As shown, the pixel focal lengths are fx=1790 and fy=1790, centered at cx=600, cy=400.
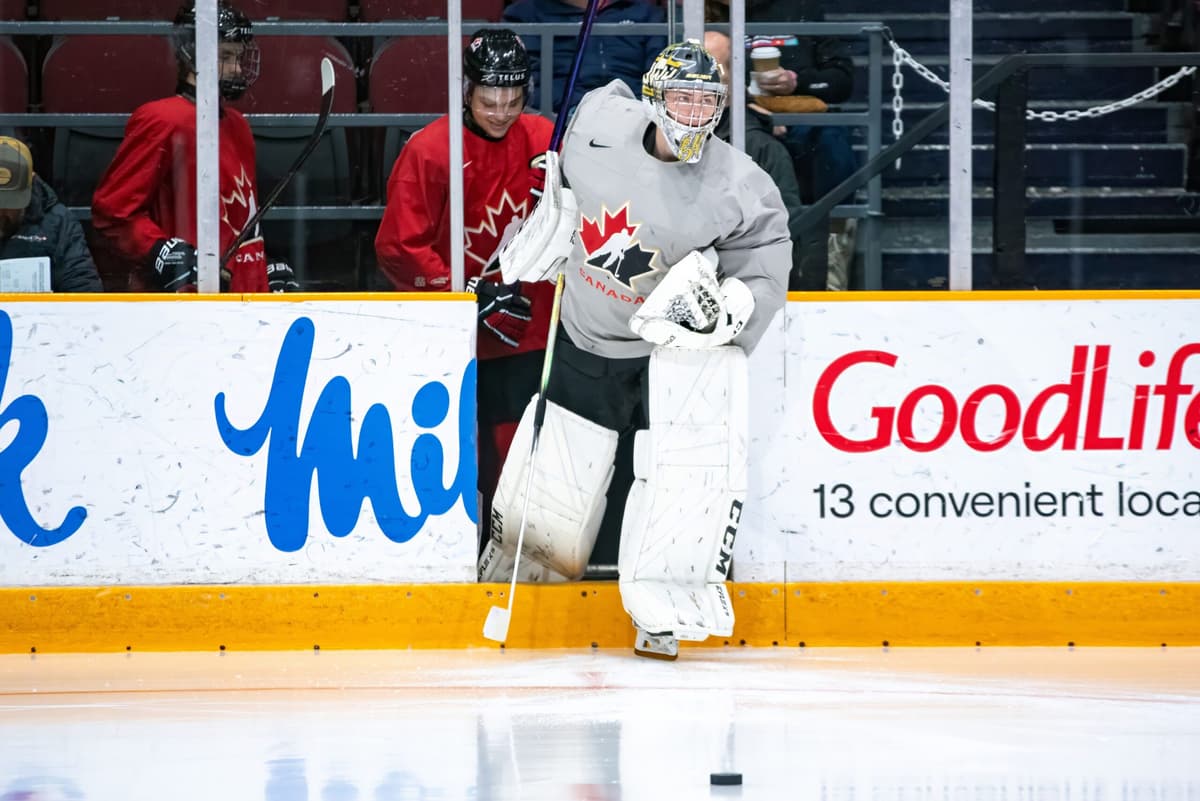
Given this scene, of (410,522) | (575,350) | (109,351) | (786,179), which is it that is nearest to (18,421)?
(109,351)

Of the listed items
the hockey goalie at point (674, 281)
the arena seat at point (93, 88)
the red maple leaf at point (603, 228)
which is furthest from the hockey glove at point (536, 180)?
the arena seat at point (93, 88)

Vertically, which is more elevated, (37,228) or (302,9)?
(302,9)

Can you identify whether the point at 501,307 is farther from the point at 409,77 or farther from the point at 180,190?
the point at 180,190

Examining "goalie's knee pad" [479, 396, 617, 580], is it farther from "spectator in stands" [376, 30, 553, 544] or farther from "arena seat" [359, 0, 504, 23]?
"arena seat" [359, 0, 504, 23]

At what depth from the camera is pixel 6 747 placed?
10.7ft

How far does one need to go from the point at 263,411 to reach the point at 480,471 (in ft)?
1.88

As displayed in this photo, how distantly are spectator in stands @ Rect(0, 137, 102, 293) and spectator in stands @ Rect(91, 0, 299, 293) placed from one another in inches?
2.0

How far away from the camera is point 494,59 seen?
173 inches

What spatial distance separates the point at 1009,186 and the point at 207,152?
6.67 feet

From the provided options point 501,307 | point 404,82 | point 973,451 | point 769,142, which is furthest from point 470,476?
point 973,451

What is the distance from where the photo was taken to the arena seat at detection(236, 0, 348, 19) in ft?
14.7

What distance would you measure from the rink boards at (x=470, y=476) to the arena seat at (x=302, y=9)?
738 mm

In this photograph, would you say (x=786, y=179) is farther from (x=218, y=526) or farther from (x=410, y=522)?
(x=218, y=526)

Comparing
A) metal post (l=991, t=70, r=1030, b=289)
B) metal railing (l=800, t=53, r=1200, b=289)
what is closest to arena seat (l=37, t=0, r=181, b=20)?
metal railing (l=800, t=53, r=1200, b=289)
